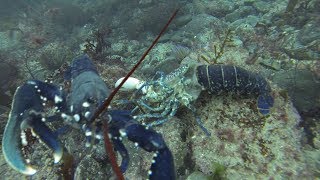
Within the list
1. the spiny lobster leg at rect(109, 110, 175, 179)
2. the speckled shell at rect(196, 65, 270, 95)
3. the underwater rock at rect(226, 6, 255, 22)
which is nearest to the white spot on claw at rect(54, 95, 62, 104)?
the spiny lobster leg at rect(109, 110, 175, 179)

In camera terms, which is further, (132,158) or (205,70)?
(205,70)

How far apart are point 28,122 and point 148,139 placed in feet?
4.83

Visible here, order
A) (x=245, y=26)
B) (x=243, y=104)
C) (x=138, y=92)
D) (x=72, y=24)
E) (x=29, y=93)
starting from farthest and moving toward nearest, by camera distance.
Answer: (x=72, y=24) → (x=245, y=26) → (x=138, y=92) → (x=243, y=104) → (x=29, y=93)

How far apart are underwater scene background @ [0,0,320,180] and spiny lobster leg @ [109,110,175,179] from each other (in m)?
0.52

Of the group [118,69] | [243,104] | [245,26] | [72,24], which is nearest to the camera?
[243,104]

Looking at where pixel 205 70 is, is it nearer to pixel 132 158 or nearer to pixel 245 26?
pixel 132 158

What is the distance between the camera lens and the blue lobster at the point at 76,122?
3072mm

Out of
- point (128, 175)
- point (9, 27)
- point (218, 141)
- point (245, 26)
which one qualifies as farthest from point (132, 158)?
point (9, 27)

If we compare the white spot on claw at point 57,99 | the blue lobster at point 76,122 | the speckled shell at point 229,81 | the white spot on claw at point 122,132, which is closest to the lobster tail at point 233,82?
the speckled shell at point 229,81

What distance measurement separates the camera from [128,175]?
3.85 metres

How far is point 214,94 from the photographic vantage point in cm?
432

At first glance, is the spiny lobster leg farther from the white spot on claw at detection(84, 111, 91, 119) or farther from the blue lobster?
the white spot on claw at detection(84, 111, 91, 119)

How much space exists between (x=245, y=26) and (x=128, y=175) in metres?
6.17

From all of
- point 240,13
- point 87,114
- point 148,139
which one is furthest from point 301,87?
point 240,13
